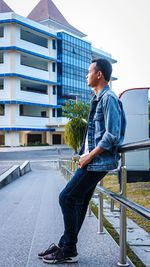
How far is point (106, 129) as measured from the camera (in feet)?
9.23

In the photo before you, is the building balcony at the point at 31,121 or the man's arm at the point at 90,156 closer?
the man's arm at the point at 90,156

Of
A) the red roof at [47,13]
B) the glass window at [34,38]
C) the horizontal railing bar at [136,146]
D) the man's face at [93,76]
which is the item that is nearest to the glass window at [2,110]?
the glass window at [34,38]

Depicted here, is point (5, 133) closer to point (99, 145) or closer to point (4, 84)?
point (4, 84)

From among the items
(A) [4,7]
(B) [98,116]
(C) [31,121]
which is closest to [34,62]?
(C) [31,121]

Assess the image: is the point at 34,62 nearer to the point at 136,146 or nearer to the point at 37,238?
the point at 37,238

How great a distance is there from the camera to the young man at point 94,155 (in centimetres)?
283

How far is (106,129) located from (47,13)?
6504 cm

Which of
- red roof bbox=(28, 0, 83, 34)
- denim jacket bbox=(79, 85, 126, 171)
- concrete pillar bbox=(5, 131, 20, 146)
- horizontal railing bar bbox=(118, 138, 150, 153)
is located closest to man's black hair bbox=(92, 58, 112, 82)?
denim jacket bbox=(79, 85, 126, 171)

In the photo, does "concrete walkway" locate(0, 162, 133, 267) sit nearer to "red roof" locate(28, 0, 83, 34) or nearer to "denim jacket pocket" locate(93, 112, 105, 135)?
"denim jacket pocket" locate(93, 112, 105, 135)

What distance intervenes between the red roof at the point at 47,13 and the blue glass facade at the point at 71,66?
6.63 meters

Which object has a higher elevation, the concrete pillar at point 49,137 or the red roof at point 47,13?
the red roof at point 47,13

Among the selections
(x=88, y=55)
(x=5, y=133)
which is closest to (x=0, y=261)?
(x=5, y=133)

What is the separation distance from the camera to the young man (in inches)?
111

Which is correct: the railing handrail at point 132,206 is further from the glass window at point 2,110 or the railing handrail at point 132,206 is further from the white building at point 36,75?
the glass window at point 2,110
